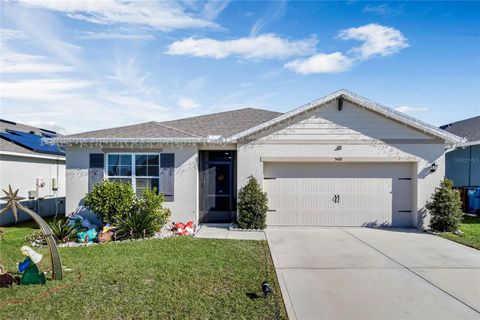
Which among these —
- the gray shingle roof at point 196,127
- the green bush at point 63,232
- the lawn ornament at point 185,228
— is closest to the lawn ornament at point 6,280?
the green bush at point 63,232

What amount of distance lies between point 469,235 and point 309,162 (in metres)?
5.34

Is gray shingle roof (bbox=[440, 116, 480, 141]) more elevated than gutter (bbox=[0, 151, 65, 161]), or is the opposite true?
gray shingle roof (bbox=[440, 116, 480, 141])

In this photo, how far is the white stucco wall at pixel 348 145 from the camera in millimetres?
9891

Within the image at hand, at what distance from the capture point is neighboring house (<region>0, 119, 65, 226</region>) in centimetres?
1093

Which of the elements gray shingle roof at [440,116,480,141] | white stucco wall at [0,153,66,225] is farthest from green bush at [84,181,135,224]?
gray shingle roof at [440,116,480,141]

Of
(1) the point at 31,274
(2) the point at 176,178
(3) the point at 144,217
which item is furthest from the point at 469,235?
(1) the point at 31,274

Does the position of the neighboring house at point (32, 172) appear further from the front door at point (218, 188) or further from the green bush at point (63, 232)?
the front door at point (218, 188)

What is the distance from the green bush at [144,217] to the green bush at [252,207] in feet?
8.17

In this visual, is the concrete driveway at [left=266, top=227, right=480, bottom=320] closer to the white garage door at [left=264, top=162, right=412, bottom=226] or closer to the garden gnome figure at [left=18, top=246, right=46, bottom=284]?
the white garage door at [left=264, top=162, right=412, bottom=226]

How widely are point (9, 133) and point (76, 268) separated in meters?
10.5

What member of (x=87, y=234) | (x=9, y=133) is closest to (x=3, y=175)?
(x=9, y=133)

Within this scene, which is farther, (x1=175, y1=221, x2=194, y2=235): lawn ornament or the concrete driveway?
(x1=175, y1=221, x2=194, y2=235): lawn ornament

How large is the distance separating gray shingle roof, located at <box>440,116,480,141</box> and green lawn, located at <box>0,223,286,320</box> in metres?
14.1

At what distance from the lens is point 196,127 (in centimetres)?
1226
